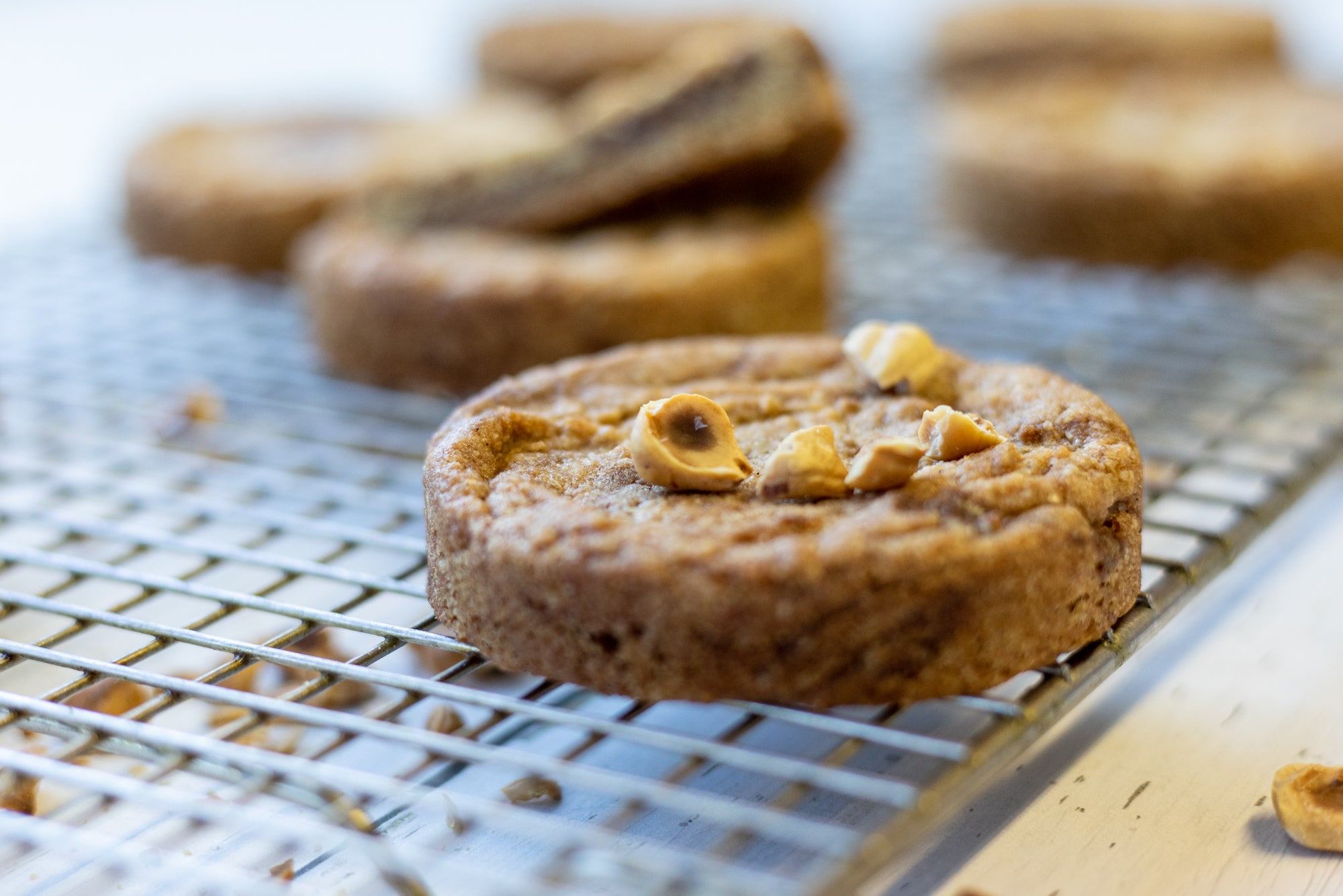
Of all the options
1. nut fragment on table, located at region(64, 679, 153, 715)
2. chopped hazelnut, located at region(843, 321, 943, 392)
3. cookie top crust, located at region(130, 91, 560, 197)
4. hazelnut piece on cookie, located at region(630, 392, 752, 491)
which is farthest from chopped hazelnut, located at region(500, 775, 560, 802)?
cookie top crust, located at region(130, 91, 560, 197)

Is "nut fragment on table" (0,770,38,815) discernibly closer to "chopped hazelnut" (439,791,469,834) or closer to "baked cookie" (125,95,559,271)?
"chopped hazelnut" (439,791,469,834)

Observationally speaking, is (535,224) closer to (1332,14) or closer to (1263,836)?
(1263,836)

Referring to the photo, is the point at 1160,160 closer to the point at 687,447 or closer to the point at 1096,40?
the point at 1096,40

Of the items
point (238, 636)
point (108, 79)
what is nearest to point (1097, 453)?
point (238, 636)

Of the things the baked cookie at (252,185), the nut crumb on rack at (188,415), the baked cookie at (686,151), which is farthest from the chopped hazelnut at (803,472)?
the baked cookie at (252,185)

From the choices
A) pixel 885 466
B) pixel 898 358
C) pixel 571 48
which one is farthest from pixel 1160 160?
pixel 571 48

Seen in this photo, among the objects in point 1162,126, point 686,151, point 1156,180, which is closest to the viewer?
point 686,151

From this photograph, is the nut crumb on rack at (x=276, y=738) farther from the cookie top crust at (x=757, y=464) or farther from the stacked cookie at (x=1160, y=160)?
the stacked cookie at (x=1160, y=160)
